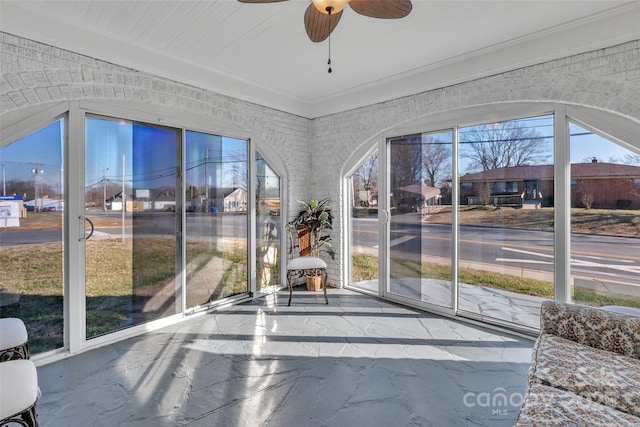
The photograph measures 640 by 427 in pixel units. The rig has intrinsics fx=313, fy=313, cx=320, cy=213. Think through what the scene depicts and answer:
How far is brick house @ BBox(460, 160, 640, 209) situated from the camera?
270cm

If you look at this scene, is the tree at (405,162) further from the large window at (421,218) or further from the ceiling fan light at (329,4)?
the ceiling fan light at (329,4)

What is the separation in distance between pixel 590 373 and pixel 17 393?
2685 millimetres

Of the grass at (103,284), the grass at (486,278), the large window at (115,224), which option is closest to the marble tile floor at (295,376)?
the grass at (103,284)

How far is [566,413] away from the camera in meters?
1.34

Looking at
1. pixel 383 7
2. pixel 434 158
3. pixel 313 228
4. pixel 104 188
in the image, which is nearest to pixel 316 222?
pixel 313 228

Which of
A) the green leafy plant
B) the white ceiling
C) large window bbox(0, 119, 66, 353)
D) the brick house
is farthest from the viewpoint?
the green leafy plant

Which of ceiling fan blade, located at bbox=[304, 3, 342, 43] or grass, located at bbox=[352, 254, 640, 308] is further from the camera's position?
grass, located at bbox=[352, 254, 640, 308]

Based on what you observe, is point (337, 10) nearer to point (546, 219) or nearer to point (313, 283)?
point (546, 219)

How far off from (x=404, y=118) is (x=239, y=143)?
83.8 inches

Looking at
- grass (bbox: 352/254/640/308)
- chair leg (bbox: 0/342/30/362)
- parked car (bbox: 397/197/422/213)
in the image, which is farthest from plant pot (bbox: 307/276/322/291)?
chair leg (bbox: 0/342/30/362)

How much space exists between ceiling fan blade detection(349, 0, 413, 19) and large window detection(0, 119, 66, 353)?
2600 millimetres

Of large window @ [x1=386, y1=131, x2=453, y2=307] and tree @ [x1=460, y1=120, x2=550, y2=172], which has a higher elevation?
tree @ [x1=460, y1=120, x2=550, y2=172]

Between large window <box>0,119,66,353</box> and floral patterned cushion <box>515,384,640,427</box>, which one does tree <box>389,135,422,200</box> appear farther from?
large window <box>0,119,66,353</box>

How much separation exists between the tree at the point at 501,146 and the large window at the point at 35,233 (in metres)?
3.94
